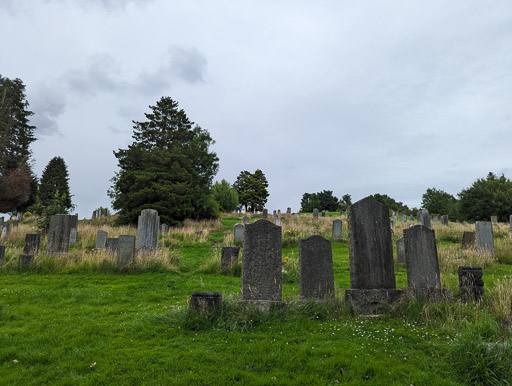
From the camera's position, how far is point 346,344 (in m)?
4.61

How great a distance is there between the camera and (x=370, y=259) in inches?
259

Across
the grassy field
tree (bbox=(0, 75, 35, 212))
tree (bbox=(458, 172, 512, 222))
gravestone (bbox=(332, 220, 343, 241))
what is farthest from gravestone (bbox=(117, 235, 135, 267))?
tree (bbox=(458, 172, 512, 222))

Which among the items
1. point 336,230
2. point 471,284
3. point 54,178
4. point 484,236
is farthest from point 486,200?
point 54,178

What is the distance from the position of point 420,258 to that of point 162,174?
77.6 ft

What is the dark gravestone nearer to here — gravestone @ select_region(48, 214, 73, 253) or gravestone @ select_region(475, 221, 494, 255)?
gravestone @ select_region(475, 221, 494, 255)

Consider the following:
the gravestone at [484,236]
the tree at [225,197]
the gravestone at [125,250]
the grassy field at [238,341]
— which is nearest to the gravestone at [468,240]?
the gravestone at [484,236]

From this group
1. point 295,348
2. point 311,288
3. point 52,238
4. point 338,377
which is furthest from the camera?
point 52,238

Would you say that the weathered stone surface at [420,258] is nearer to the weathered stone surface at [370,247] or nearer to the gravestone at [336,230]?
the weathered stone surface at [370,247]

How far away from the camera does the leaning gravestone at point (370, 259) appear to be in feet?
20.3

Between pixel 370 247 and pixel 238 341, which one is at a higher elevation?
pixel 370 247

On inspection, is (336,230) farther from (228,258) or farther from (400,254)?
(228,258)

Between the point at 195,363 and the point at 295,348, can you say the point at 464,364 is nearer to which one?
the point at 295,348

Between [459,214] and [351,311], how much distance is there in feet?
157

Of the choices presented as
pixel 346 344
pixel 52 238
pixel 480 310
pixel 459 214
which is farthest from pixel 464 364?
pixel 459 214
